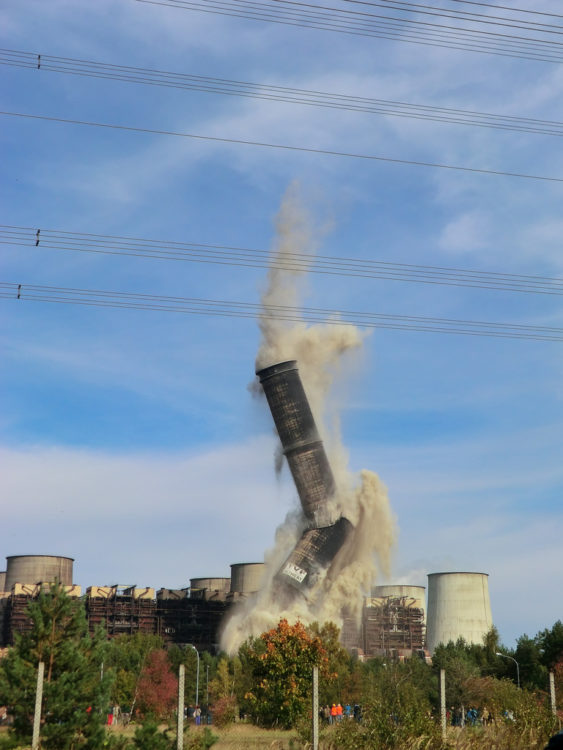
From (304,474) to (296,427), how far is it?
4.40 metres

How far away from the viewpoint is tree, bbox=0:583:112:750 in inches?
739

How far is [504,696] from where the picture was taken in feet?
147

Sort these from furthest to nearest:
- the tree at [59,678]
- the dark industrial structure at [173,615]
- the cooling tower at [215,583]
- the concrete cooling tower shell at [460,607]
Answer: the cooling tower at [215,583] → the dark industrial structure at [173,615] → the concrete cooling tower shell at [460,607] → the tree at [59,678]

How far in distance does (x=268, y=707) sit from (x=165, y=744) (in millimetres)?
21159

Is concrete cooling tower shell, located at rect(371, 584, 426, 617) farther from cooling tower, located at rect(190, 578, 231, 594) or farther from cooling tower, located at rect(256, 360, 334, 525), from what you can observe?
cooling tower, located at rect(256, 360, 334, 525)

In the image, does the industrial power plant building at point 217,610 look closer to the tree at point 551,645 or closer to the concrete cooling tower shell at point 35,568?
the concrete cooling tower shell at point 35,568

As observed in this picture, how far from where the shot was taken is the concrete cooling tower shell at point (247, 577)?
11125 cm

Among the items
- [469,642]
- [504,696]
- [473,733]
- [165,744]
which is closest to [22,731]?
[165,744]

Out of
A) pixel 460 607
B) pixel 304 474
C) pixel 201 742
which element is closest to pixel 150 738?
pixel 201 742

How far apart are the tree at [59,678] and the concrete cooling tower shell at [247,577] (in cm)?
9157

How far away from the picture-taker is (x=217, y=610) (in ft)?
340

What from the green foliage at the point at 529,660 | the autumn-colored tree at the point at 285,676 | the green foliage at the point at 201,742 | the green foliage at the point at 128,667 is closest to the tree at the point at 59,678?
the green foliage at the point at 201,742

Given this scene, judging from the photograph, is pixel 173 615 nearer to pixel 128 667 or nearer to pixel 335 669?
pixel 128 667

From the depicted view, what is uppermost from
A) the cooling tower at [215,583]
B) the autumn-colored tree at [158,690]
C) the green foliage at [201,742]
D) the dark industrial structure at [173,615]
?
the cooling tower at [215,583]
